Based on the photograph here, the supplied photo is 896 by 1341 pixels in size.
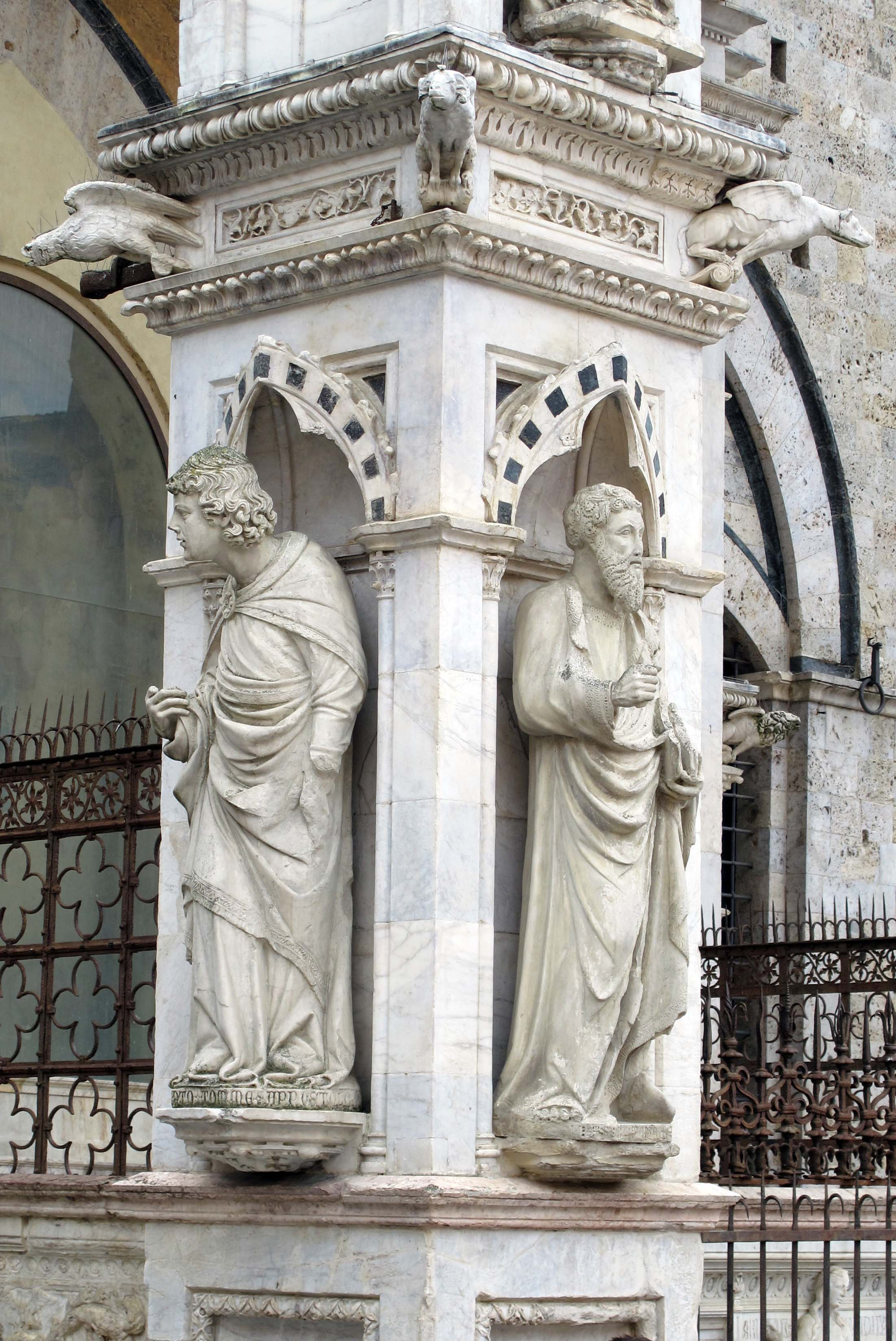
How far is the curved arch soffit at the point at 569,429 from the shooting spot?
24.8 feet

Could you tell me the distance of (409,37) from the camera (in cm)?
752

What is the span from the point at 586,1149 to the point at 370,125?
3044 mm

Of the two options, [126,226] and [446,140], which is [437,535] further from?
[126,226]

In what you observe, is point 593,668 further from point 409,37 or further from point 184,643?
point 409,37

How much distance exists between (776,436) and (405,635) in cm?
912

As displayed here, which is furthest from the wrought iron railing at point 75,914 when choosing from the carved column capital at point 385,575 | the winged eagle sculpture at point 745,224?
the winged eagle sculpture at point 745,224

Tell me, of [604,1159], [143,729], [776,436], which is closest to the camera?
[604,1159]

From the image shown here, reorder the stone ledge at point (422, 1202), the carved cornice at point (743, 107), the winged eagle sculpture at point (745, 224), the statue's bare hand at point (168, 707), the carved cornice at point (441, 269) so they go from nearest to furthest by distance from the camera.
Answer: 1. the stone ledge at point (422, 1202)
2. the carved cornice at point (441, 269)
3. the statue's bare hand at point (168, 707)
4. the winged eagle sculpture at point (745, 224)
5. the carved cornice at point (743, 107)

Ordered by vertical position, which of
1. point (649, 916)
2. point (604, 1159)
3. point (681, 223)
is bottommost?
point (604, 1159)

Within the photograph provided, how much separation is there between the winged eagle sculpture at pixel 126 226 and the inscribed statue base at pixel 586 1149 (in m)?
2.96

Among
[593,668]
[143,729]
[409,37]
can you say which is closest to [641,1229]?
[593,668]

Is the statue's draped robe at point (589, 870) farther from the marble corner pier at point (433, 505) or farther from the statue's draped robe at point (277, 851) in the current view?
the statue's draped robe at point (277, 851)

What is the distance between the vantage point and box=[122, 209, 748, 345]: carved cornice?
7.48m

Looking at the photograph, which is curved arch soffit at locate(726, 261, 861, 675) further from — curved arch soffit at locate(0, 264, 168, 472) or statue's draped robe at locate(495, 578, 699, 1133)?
statue's draped robe at locate(495, 578, 699, 1133)
